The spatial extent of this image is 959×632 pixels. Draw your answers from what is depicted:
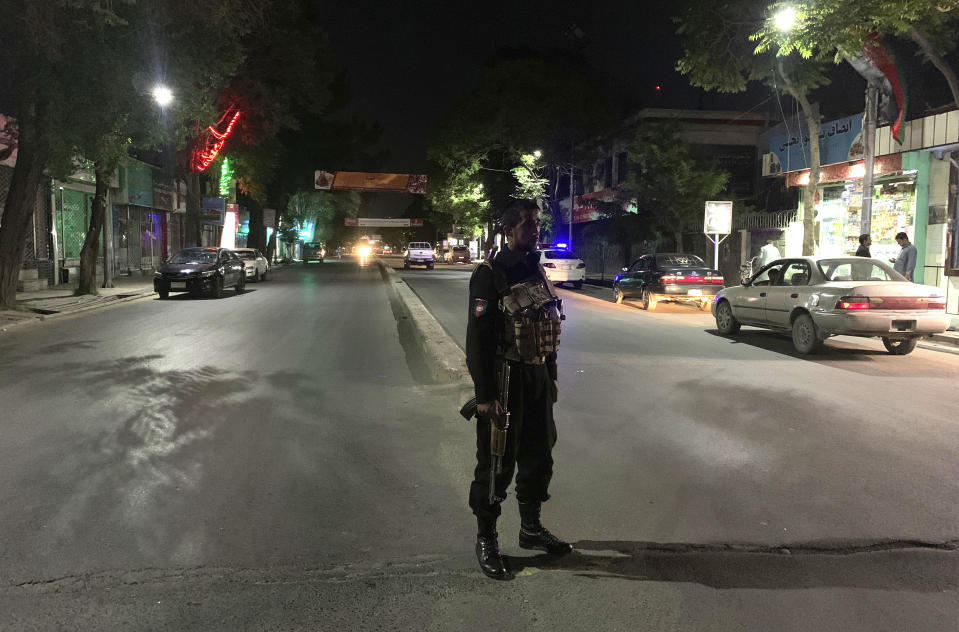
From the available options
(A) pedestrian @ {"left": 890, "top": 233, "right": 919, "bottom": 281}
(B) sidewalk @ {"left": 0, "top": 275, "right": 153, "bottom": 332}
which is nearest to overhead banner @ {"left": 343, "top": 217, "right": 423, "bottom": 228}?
(B) sidewalk @ {"left": 0, "top": 275, "right": 153, "bottom": 332}

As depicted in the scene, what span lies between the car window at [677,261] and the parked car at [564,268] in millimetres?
10599

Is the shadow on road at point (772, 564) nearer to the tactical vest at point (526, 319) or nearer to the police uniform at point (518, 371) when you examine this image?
the police uniform at point (518, 371)

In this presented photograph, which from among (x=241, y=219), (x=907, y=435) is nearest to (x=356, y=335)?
(x=907, y=435)

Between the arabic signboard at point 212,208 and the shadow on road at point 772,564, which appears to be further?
the arabic signboard at point 212,208

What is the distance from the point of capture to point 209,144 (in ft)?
110

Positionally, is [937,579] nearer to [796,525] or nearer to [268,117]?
[796,525]

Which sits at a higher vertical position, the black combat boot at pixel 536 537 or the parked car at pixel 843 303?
the parked car at pixel 843 303

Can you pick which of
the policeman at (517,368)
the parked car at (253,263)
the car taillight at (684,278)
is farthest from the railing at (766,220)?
the policeman at (517,368)

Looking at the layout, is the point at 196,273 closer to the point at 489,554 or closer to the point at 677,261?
the point at 677,261

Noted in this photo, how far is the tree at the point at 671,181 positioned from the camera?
27.5m

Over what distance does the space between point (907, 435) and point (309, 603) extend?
221 inches

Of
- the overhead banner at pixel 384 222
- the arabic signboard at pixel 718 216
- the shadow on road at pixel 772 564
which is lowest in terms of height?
the shadow on road at pixel 772 564

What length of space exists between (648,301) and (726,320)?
5.79m

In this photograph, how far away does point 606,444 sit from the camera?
6.44 metres
